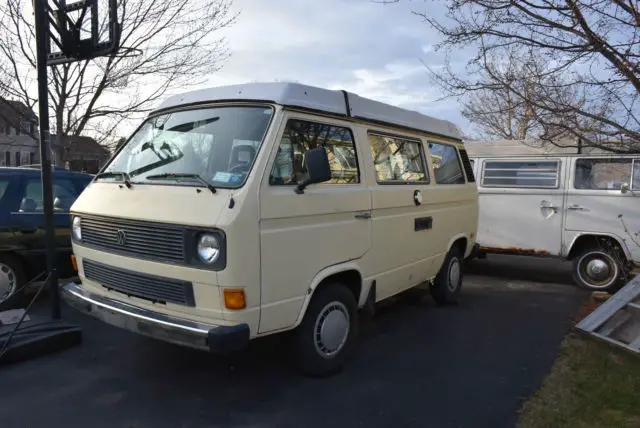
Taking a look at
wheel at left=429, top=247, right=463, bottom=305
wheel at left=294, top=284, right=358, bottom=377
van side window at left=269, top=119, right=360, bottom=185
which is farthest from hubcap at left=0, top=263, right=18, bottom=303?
wheel at left=429, top=247, right=463, bottom=305

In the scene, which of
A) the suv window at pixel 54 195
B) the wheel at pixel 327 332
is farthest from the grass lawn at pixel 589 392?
the suv window at pixel 54 195

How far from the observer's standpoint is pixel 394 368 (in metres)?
4.61

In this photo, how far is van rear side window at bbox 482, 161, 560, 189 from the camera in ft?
27.2

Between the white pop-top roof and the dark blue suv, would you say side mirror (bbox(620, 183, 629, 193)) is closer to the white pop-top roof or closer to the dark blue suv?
the white pop-top roof

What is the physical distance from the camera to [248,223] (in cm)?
345

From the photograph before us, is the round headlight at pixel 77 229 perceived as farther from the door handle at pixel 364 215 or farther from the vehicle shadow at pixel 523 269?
the vehicle shadow at pixel 523 269

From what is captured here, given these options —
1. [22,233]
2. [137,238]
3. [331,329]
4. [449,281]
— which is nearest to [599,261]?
[449,281]

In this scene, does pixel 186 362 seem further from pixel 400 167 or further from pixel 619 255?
pixel 619 255

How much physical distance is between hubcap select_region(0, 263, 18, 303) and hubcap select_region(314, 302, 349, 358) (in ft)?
12.9

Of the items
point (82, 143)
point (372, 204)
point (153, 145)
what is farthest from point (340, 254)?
point (82, 143)

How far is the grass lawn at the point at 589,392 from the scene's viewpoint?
3.61 meters

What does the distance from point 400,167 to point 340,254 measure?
1554 mm

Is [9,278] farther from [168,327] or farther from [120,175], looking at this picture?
[168,327]

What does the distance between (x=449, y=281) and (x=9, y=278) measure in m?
5.45
